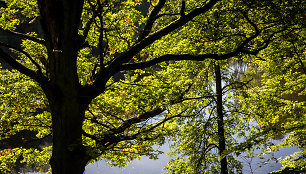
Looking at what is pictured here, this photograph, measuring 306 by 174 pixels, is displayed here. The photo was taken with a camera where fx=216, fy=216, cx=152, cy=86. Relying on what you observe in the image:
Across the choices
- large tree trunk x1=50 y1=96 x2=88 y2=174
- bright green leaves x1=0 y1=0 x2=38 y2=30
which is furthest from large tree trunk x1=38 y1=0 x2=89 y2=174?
bright green leaves x1=0 y1=0 x2=38 y2=30

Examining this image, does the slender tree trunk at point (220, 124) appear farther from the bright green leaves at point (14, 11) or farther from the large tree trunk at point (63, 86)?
the bright green leaves at point (14, 11)

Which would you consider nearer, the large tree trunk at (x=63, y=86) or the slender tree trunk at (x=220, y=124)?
the large tree trunk at (x=63, y=86)

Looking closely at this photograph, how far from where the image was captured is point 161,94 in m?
7.87

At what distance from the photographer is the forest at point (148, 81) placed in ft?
14.9

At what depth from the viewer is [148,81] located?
10.1 m

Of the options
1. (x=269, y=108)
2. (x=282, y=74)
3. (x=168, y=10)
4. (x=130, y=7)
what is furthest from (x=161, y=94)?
(x=282, y=74)

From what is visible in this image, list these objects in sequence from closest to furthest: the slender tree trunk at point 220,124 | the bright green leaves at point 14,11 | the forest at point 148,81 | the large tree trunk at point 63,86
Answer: the large tree trunk at point 63,86
the forest at point 148,81
the bright green leaves at point 14,11
the slender tree trunk at point 220,124

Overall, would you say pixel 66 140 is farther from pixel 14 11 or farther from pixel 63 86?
pixel 14 11

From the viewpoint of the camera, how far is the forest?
4539 mm

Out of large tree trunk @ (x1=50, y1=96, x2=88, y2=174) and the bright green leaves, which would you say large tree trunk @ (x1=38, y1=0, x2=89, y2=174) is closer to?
large tree trunk @ (x1=50, y1=96, x2=88, y2=174)

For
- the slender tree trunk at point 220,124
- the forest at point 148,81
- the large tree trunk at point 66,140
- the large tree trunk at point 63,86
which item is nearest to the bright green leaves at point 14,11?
the forest at point 148,81

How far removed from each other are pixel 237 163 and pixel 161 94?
4.09 m

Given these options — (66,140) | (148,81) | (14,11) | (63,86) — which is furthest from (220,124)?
(14,11)

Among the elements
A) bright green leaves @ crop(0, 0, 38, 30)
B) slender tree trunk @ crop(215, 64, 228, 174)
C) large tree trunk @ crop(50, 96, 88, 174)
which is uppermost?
bright green leaves @ crop(0, 0, 38, 30)
